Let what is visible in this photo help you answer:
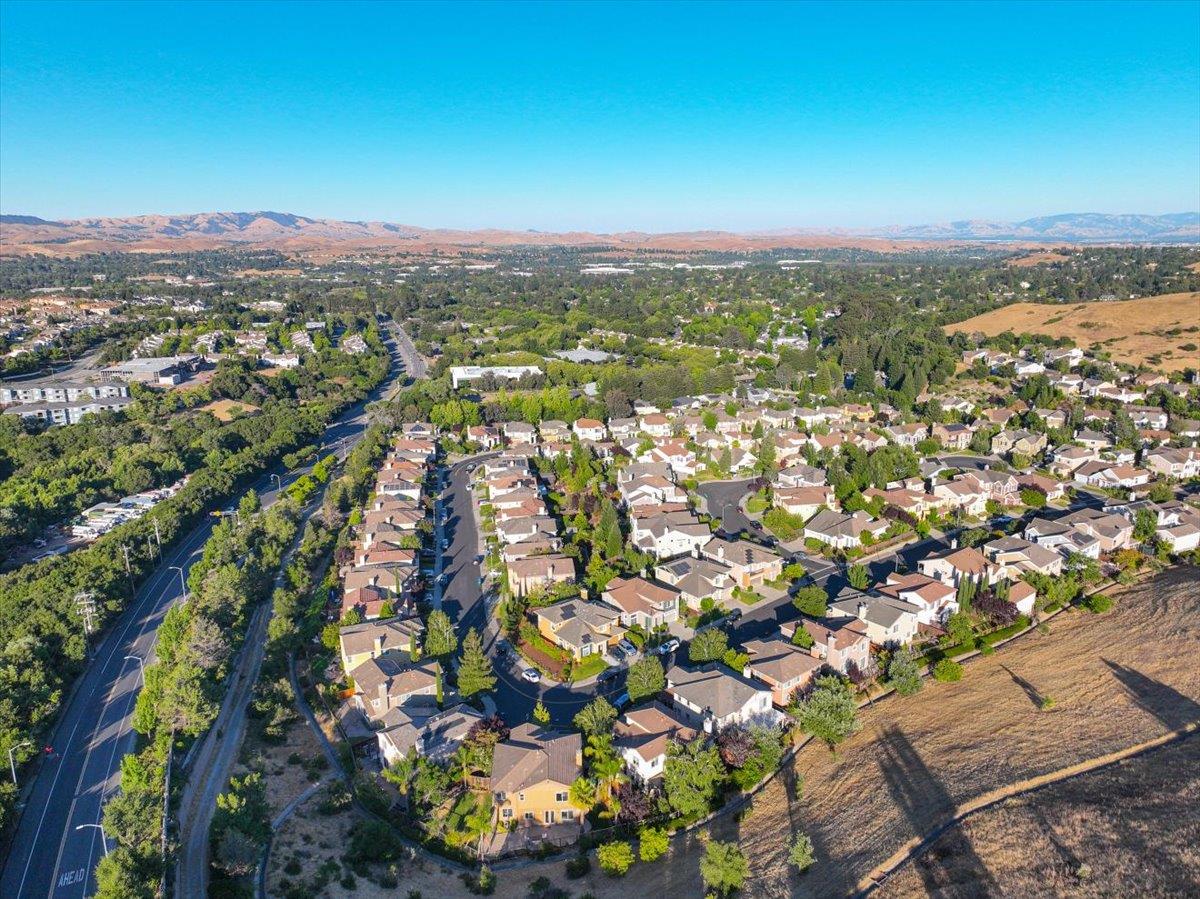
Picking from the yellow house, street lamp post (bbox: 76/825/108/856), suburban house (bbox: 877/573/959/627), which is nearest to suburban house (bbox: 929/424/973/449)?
suburban house (bbox: 877/573/959/627)

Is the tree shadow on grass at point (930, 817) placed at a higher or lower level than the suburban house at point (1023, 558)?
lower

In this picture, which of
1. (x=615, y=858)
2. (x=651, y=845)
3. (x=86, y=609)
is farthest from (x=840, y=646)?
(x=86, y=609)

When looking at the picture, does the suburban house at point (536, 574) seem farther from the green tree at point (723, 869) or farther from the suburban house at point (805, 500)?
the green tree at point (723, 869)

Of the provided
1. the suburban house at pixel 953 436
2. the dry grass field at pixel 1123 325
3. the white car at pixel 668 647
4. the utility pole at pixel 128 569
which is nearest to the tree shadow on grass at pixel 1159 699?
the white car at pixel 668 647

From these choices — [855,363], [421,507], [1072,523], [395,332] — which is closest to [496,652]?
[421,507]

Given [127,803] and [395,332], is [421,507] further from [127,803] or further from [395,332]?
[395,332]
